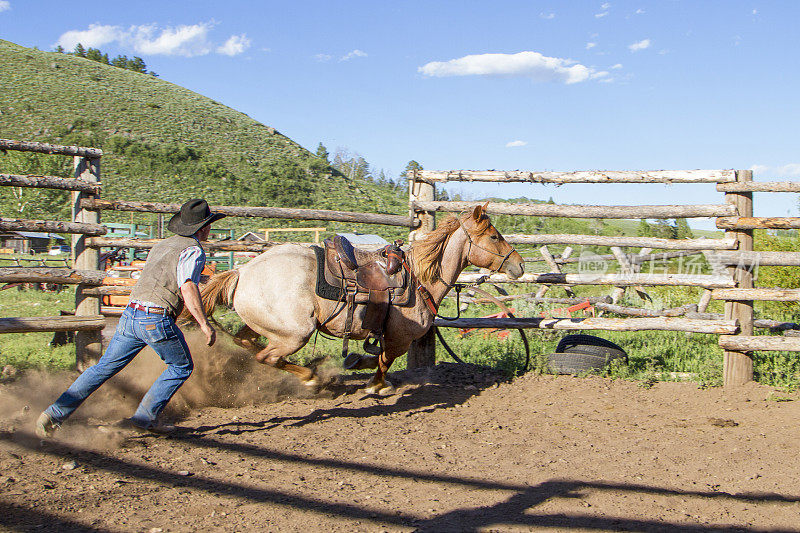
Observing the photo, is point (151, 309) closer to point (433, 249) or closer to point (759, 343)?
point (433, 249)

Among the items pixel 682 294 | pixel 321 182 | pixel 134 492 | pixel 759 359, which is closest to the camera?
pixel 134 492

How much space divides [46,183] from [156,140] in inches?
2377

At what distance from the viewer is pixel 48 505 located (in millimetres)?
3467

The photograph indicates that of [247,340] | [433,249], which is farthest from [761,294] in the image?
[247,340]

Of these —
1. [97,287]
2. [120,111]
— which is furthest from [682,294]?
[120,111]

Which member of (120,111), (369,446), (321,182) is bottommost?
(369,446)

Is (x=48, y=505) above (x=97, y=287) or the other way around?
the other way around

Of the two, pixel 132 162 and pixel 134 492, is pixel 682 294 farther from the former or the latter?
pixel 132 162

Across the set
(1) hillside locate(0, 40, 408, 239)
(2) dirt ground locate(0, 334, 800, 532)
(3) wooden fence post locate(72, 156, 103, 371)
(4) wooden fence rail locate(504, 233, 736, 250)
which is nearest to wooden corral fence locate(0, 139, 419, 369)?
(3) wooden fence post locate(72, 156, 103, 371)

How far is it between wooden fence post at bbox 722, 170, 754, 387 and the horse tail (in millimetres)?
5242

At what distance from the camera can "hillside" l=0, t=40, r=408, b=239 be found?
2082 inches

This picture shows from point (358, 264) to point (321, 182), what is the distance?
60.0 metres

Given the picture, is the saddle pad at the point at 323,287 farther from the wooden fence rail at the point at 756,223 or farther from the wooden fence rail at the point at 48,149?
the wooden fence rail at the point at 756,223

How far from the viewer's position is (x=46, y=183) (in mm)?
6113
